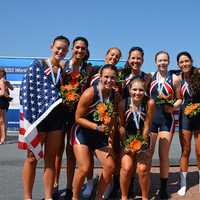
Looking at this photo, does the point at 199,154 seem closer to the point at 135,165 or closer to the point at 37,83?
the point at 135,165

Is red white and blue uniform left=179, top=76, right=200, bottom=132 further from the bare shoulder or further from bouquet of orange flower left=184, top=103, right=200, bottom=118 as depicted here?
the bare shoulder

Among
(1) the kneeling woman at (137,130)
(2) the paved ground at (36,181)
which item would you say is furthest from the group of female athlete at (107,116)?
(2) the paved ground at (36,181)

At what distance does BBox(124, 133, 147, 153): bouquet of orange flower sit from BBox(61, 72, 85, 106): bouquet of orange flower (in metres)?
0.88

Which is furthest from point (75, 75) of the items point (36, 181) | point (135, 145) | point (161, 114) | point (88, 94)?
point (36, 181)

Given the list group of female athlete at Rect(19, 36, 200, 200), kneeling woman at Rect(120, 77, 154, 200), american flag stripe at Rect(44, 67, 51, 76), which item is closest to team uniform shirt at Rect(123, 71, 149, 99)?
group of female athlete at Rect(19, 36, 200, 200)

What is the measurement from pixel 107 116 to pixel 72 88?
0.61m

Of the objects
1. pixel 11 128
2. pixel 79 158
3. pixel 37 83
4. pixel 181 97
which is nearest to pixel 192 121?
pixel 181 97

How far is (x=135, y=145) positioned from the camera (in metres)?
5.43

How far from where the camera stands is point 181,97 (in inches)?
245

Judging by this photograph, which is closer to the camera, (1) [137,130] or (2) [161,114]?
(1) [137,130]

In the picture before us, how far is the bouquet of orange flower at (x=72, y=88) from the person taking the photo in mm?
5273

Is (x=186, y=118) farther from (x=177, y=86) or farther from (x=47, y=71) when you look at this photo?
(x=47, y=71)

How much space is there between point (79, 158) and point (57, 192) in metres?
1.07

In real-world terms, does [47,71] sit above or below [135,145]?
above
